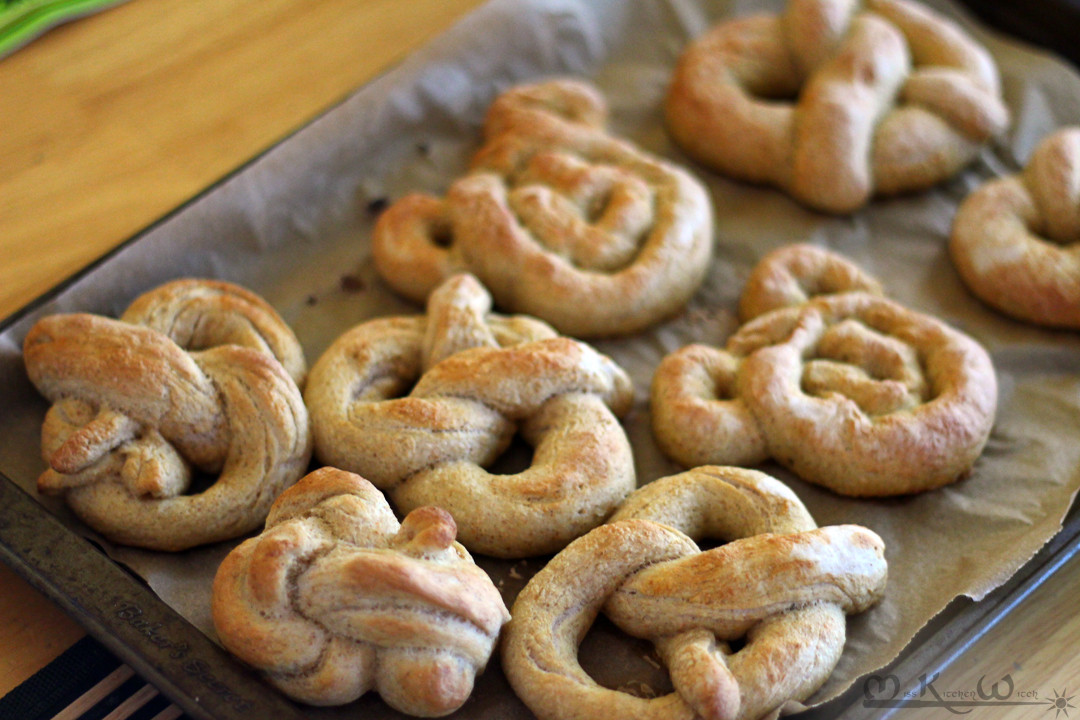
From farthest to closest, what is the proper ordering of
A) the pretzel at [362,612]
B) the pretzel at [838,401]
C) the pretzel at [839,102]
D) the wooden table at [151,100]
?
the pretzel at [839,102] → the wooden table at [151,100] → the pretzel at [838,401] → the pretzel at [362,612]

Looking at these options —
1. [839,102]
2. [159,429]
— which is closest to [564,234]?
[839,102]

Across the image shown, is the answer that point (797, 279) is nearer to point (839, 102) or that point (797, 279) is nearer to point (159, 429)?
point (839, 102)

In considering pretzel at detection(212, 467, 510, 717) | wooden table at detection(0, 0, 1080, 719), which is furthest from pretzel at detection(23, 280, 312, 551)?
wooden table at detection(0, 0, 1080, 719)

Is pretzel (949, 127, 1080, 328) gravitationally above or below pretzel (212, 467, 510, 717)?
above

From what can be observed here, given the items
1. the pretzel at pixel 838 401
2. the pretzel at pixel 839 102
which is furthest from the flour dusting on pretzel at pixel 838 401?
the pretzel at pixel 839 102

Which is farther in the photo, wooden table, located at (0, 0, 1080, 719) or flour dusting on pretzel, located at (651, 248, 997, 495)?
wooden table, located at (0, 0, 1080, 719)

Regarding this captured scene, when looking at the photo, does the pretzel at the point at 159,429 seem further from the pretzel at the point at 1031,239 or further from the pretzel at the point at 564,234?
the pretzel at the point at 1031,239

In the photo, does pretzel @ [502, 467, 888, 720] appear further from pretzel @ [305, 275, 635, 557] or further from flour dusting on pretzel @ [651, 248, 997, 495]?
flour dusting on pretzel @ [651, 248, 997, 495]
